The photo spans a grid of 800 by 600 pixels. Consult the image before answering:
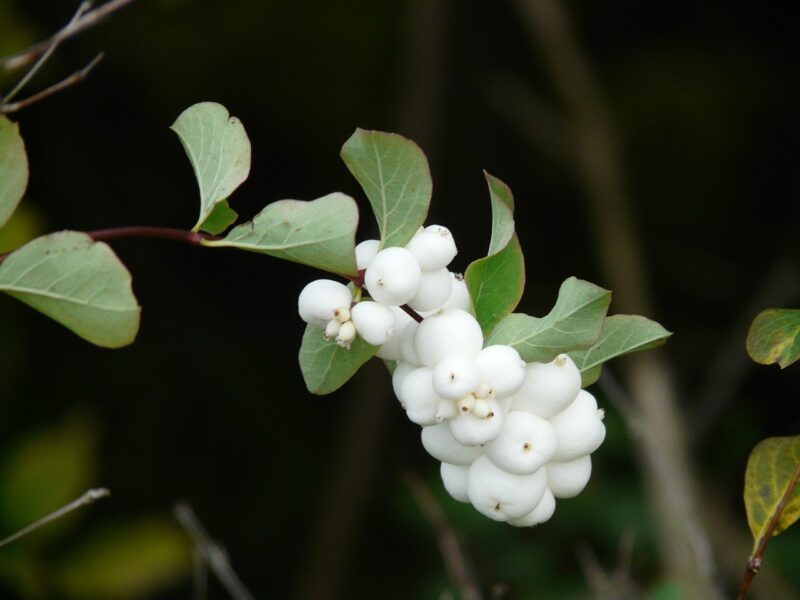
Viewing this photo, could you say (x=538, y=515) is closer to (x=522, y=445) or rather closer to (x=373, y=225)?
(x=522, y=445)

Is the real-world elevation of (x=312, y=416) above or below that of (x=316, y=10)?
below

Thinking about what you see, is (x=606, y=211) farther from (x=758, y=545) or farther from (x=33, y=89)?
(x=758, y=545)

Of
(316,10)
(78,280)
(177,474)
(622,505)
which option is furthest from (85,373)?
(78,280)

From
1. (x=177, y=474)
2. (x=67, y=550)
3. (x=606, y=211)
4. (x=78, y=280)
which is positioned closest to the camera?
(x=78, y=280)

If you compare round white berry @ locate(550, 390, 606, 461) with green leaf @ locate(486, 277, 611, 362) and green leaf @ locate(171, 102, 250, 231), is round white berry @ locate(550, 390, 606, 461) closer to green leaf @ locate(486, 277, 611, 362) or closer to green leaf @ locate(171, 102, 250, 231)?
green leaf @ locate(486, 277, 611, 362)

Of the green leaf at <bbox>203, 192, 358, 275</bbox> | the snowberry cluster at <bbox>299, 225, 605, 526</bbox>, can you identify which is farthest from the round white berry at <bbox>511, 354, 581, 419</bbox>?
the green leaf at <bbox>203, 192, 358, 275</bbox>

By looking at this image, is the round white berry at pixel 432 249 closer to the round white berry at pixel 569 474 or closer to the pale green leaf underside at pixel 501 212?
the pale green leaf underside at pixel 501 212

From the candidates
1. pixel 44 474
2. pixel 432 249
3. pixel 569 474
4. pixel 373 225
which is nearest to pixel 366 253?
pixel 432 249

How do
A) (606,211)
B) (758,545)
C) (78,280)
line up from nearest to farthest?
(78,280), (758,545), (606,211)
